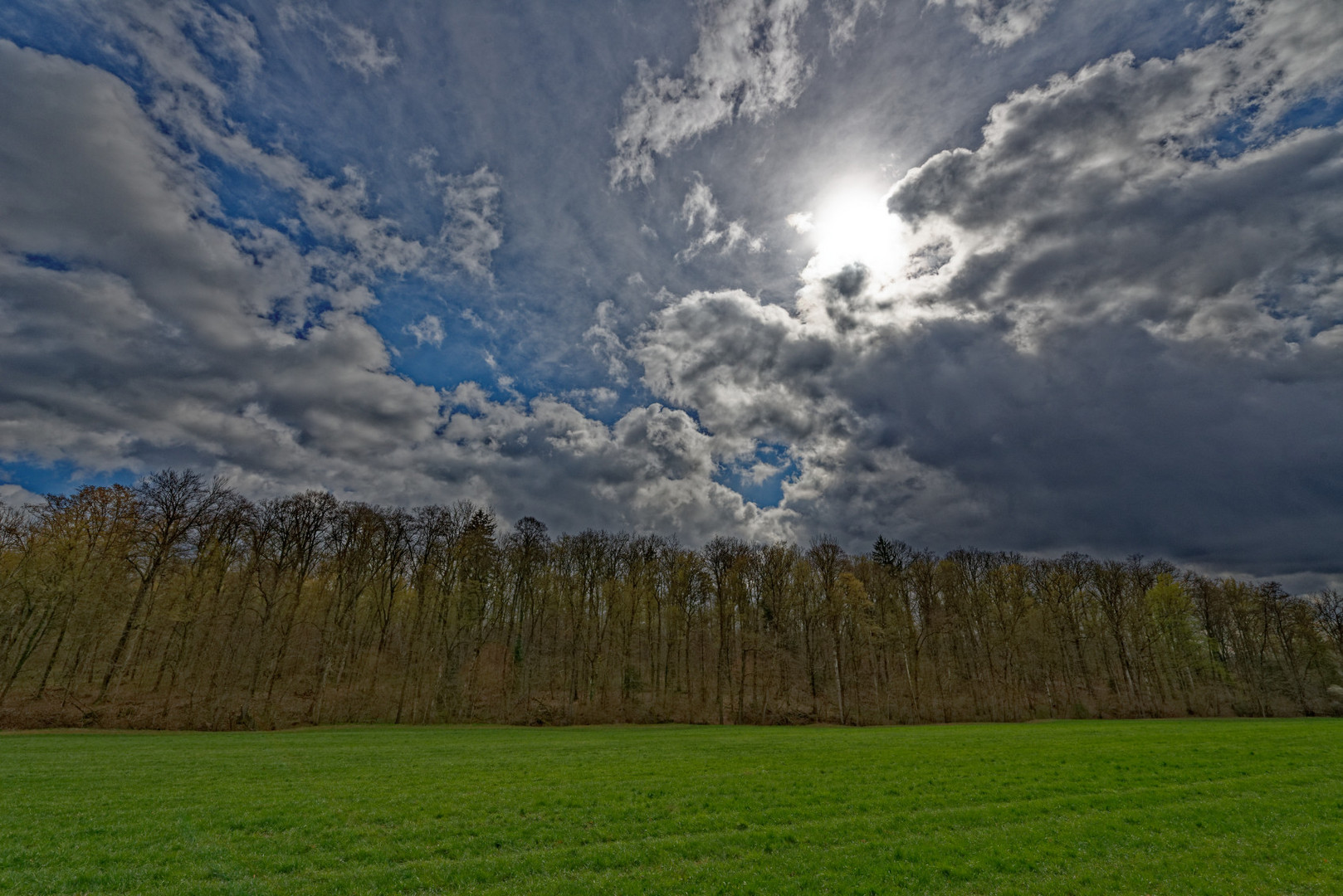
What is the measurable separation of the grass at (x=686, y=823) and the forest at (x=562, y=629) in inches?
1090

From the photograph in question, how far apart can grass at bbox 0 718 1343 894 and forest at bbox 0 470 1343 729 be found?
1090 inches

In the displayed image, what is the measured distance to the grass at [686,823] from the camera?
10.4 m

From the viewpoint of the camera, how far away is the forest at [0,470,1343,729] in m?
46.8

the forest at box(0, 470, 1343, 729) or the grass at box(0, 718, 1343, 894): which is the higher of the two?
the forest at box(0, 470, 1343, 729)

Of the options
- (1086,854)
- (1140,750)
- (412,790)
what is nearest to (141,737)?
(412,790)

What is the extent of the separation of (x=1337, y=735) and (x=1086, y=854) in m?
36.2

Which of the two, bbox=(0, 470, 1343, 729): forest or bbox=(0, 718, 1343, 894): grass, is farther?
bbox=(0, 470, 1343, 729): forest

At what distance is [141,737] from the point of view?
35.1 meters

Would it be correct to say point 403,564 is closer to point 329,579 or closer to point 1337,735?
point 329,579

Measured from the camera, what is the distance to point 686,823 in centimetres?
1385

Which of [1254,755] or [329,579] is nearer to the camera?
[1254,755]

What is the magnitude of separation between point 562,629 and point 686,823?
5987 centimetres

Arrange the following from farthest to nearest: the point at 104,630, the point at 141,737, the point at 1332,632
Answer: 1. the point at 1332,632
2. the point at 104,630
3. the point at 141,737

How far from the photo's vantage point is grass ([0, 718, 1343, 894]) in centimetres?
1045
